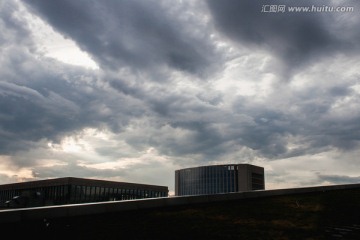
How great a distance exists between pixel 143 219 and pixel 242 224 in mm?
3941

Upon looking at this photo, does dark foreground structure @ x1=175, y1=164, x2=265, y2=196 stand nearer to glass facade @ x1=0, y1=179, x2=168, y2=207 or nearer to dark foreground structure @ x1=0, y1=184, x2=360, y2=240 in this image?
glass facade @ x1=0, y1=179, x2=168, y2=207

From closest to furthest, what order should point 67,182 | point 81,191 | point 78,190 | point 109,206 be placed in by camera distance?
point 109,206
point 67,182
point 78,190
point 81,191

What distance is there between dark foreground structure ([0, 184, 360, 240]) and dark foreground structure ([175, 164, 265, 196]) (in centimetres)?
14997

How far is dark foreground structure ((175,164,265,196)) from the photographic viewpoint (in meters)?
163

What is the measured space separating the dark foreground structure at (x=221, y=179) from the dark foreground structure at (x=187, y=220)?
14997 cm

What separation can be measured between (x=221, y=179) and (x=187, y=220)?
6293 inches

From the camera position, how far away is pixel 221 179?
168625 millimetres

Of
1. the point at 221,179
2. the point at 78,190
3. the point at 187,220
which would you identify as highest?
the point at 221,179

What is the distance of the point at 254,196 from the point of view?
19.0 metres

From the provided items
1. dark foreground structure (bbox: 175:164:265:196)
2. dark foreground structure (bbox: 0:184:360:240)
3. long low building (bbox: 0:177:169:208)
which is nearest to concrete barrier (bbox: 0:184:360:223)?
dark foreground structure (bbox: 0:184:360:240)

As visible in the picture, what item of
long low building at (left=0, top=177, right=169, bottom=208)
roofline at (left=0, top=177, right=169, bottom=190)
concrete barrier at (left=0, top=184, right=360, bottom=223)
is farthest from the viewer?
roofline at (left=0, top=177, right=169, bottom=190)

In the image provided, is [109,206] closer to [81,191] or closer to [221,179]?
[81,191]

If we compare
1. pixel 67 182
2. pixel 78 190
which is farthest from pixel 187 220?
pixel 78 190

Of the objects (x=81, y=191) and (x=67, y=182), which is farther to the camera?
(x=81, y=191)
